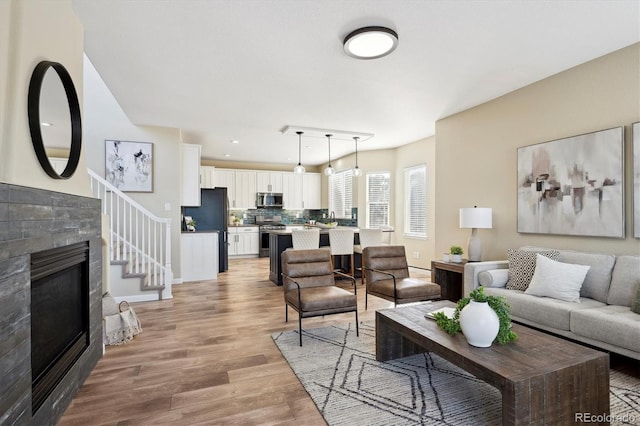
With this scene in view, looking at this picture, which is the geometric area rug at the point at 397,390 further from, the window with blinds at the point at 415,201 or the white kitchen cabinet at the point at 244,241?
the white kitchen cabinet at the point at 244,241

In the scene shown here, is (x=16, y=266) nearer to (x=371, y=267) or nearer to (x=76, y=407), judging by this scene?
(x=76, y=407)

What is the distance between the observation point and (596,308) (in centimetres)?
261

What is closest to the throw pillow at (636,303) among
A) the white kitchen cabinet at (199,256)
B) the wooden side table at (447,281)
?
the wooden side table at (447,281)

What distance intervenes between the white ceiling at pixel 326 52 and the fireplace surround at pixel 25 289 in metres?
1.53

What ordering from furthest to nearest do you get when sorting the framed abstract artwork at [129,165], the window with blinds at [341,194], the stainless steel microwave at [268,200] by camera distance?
the stainless steel microwave at [268,200] → the window with blinds at [341,194] → the framed abstract artwork at [129,165]

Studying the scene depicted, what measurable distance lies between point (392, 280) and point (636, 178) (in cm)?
242

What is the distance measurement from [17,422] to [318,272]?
266 centimetres

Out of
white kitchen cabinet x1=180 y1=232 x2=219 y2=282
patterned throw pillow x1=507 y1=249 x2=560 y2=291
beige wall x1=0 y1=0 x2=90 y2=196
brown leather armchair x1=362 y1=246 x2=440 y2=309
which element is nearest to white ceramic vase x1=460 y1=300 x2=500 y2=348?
brown leather armchair x1=362 y1=246 x2=440 y2=309

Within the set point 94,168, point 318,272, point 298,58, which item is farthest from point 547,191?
point 94,168

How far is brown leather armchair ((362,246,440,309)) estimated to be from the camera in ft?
11.4

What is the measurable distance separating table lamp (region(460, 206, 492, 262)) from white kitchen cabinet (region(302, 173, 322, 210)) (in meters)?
6.05

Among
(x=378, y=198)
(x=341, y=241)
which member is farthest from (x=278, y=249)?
(x=378, y=198)

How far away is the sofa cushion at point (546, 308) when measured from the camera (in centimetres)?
263

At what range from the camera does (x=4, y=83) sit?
4.97ft
